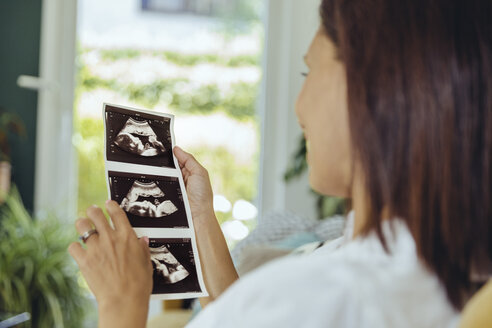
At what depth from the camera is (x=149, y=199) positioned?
1.14 metres

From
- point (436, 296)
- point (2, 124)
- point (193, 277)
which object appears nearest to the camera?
point (436, 296)

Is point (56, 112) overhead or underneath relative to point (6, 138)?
overhead

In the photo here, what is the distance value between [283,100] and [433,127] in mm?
3188

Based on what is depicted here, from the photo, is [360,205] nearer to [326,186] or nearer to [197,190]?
[326,186]

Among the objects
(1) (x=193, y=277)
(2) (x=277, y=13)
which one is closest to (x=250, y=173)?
(2) (x=277, y=13)

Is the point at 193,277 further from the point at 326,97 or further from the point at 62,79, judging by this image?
the point at 62,79

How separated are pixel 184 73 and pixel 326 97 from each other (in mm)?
2993

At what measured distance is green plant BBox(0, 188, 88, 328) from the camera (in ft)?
9.69

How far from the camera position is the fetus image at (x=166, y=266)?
109 centimetres

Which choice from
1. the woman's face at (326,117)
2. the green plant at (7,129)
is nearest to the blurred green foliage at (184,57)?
the green plant at (7,129)

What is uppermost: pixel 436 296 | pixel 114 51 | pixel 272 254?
pixel 114 51

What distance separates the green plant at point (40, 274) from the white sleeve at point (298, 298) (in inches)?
98.8

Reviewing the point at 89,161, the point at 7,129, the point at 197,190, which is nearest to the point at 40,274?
the point at 89,161

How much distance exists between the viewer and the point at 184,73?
3715 mm
